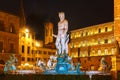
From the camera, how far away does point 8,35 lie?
61.9 meters

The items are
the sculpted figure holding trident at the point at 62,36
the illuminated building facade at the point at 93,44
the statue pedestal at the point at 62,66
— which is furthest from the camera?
the illuminated building facade at the point at 93,44

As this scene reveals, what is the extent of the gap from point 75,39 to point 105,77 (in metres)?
60.4

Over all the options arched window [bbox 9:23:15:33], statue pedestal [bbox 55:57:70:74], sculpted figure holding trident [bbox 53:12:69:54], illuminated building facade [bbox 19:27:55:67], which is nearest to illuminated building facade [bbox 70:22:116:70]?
illuminated building facade [bbox 19:27:55:67]

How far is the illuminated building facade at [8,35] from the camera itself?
5983 centimetres

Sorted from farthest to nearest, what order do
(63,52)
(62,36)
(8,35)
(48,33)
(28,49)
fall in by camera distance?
(48,33)
(28,49)
(8,35)
(62,36)
(63,52)

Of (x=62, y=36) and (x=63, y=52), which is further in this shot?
(x=62, y=36)

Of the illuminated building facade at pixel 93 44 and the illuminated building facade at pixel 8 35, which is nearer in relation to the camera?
the illuminated building facade at pixel 8 35

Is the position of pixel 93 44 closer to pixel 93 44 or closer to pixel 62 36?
pixel 93 44

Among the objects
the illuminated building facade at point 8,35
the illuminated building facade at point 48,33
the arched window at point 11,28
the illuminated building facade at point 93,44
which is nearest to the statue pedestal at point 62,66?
the illuminated building facade at point 8,35

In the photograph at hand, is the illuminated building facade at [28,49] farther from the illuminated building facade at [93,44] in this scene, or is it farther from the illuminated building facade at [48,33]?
the illuminated building facade at [48,33]

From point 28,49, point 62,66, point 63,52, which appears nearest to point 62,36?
point 63,52

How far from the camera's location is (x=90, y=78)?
26266 millimetres

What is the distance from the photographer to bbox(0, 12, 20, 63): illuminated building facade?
2355 inches

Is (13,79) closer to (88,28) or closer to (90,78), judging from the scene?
(90,78)
